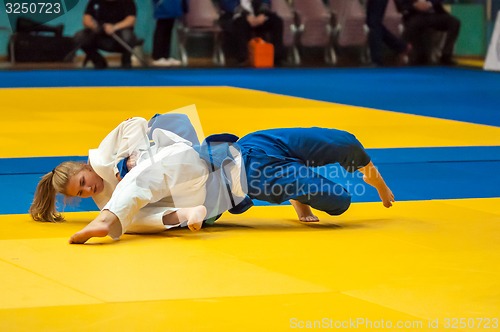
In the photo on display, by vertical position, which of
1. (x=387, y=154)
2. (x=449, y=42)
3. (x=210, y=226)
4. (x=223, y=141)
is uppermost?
(x=223, y=141)

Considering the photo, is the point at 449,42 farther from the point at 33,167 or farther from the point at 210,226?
the point at 210,226

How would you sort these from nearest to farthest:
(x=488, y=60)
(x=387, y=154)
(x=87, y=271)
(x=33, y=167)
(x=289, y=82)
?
(x=87, y=271) < (x=33, y=167) < (x=387, y=154) < (x=289, y=82) < (x=488, y=60)

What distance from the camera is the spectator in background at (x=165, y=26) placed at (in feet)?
62.6

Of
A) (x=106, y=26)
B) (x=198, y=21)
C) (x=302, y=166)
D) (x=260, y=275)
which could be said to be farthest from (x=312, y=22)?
(x=260, y=275)

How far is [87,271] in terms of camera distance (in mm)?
4941

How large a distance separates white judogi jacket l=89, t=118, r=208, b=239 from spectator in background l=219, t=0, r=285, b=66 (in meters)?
13.6

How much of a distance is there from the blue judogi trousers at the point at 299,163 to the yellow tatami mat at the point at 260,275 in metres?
0.20

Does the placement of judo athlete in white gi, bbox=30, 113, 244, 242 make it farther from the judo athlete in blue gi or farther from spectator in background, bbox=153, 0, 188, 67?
spectator in background, bbox=153, 0, 188, 67

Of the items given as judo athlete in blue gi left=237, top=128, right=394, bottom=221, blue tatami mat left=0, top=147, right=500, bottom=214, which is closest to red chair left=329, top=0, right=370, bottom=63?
blue tatami mat left=0, top=147, right=500, bottom=214

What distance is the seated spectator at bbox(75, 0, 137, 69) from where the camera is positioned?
18.8m

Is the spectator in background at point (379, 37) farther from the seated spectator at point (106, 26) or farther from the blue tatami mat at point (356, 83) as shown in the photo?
the seated spectator at point (106, 26)

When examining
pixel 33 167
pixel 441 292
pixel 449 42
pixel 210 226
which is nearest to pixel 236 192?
pixel 210 226

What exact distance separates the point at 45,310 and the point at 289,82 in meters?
12.3

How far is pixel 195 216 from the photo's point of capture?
571 cm
